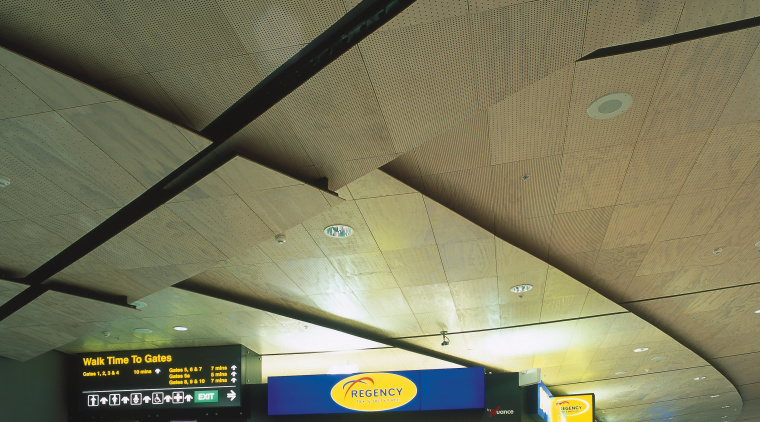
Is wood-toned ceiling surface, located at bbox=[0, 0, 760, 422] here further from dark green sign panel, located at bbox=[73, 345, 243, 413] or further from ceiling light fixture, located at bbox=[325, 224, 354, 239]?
dark green sign panel, located at bbox=[73, 345, 243, 413]

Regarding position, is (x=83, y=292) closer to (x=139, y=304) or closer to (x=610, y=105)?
(x=139, y=304)

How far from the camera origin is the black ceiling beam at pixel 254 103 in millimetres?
3369

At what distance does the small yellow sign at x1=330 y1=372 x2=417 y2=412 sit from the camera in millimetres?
10102

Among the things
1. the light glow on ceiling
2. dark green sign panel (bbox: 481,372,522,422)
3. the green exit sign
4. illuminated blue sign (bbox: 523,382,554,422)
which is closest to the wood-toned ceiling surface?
the light glow on ceiling

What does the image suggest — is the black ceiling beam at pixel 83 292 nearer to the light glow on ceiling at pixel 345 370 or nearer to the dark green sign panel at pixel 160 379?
the dark green sign panel at pixel 160 379

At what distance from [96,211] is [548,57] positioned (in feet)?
12.3

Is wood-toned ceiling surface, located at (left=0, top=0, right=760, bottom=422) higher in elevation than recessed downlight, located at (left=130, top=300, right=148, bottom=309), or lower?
higher

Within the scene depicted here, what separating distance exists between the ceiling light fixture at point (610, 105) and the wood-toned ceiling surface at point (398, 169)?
0.07 m

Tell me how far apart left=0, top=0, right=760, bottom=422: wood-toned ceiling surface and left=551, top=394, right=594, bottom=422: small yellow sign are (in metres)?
3.27

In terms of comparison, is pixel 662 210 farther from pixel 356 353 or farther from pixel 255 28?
pixel 356 353

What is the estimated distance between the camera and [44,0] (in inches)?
115

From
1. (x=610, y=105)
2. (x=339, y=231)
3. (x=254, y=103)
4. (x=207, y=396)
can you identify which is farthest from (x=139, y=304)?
(x=610, y=105)

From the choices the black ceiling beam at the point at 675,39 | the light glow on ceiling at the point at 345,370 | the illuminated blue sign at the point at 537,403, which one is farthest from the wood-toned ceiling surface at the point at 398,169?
the illuminated blue sign at the point at 537,403

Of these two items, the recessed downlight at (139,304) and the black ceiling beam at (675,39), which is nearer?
the black ceiling beam at (675,39)
